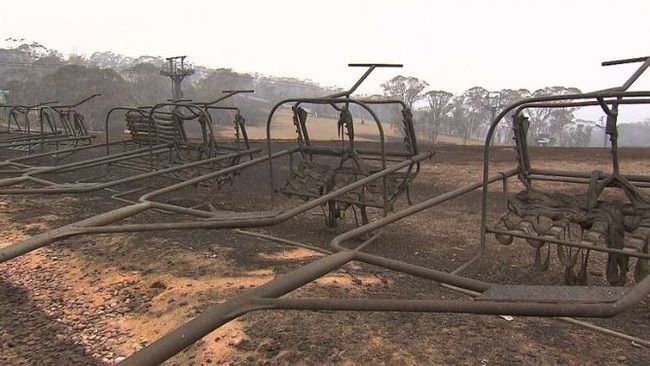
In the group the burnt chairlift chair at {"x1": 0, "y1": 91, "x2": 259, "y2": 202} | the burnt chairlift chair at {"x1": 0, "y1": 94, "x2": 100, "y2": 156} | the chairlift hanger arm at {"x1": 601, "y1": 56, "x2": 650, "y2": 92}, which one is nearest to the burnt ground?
the burnt chairlift chair at {"x1": 0, "y1": 91, "x2": 259, "y2": 202}

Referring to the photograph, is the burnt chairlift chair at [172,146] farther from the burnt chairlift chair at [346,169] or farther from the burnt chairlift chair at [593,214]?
the burnt chairlift chair at [593,214]

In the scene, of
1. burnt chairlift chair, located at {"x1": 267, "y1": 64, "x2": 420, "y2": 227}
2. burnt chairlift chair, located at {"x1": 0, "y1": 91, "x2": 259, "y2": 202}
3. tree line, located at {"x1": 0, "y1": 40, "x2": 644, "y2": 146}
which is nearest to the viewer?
burnt chairlift chair, located at {"x1": 267, "y1": 64, "x2": 420, "y2": 227}

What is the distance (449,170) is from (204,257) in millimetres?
7055

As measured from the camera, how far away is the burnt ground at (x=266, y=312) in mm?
2926

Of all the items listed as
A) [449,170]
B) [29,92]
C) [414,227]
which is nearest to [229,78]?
[29,92]

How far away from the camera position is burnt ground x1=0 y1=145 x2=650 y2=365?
9.60 ft

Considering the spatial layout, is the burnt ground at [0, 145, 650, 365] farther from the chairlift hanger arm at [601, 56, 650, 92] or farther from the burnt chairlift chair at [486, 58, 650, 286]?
the chairlift hanger arm at [601, 56, 650, 92]

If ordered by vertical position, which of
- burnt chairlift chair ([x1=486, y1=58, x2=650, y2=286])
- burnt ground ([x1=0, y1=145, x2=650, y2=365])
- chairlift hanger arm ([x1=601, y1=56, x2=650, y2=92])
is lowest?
burnt ground ([x1=0, y1=145, x2=650, y2=365])

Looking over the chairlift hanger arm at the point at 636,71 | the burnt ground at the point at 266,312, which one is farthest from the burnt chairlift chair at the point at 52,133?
the chairlift hanger arm at the point at 636,71

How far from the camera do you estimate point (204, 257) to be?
15.8 feet

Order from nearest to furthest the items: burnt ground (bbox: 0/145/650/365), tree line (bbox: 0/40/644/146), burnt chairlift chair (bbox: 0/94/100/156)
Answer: burnt ground (bbox: 0/145/650/365), burnt chairlift chair (bbox: 0/94/100/156), tree line (bbox: 0/40/644/146)

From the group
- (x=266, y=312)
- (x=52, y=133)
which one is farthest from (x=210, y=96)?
(x=266, y=312)

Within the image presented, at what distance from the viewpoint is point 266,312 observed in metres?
3.46

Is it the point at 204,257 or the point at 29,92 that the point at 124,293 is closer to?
the point at 204,257
